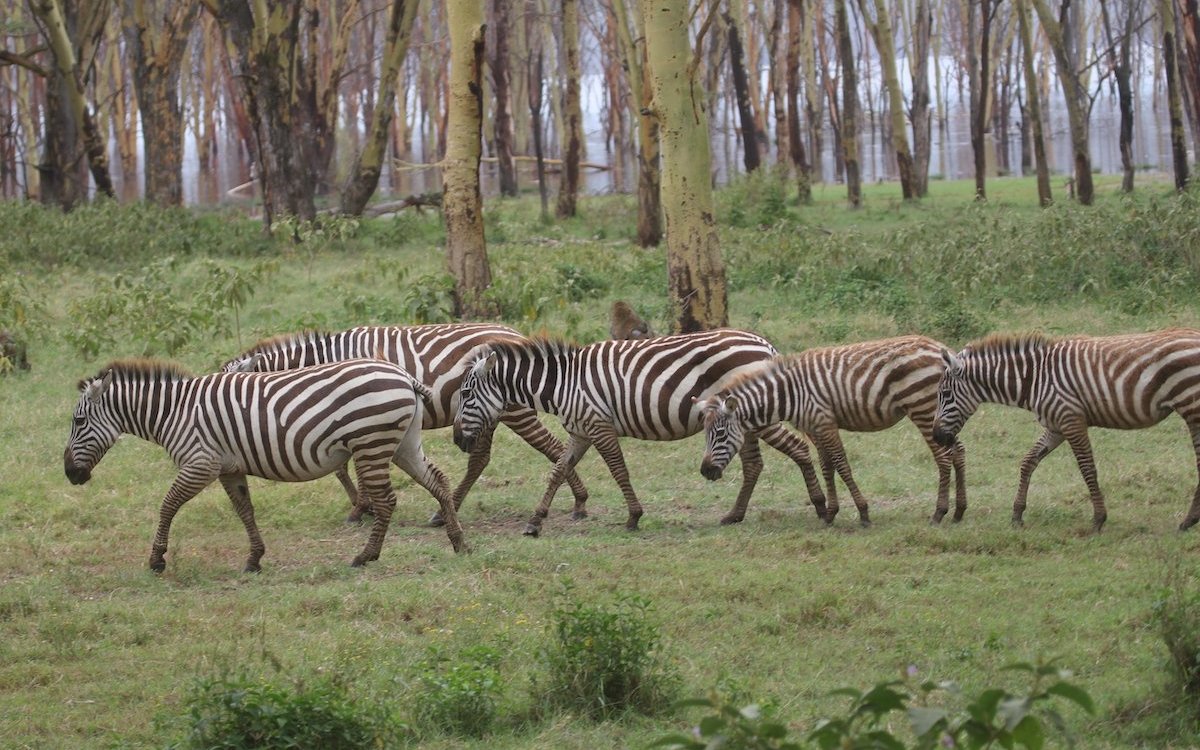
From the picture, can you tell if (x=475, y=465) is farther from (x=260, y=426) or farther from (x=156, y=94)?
(x=156, y=94)

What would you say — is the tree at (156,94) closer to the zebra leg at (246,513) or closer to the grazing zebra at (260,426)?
the grazing zebra at (260,426)

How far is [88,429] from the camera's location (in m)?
8.41

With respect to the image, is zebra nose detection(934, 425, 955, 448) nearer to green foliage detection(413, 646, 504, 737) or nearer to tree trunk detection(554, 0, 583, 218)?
green foliage detection(413, 646, 504, 737)

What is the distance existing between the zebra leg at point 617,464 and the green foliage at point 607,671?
332cm

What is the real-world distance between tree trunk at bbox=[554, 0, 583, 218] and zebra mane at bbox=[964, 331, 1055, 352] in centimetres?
1606

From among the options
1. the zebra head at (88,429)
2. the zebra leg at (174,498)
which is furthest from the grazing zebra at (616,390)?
the zebra head at (88,429)

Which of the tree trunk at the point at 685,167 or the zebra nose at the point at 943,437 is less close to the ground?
the tree trunk at the point at 685,167

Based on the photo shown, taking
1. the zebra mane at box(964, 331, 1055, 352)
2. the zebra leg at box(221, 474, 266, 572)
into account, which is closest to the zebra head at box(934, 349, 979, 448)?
the zebra mane at box(964, 331, 1055, 352)

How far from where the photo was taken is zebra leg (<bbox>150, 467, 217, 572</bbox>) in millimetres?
8039

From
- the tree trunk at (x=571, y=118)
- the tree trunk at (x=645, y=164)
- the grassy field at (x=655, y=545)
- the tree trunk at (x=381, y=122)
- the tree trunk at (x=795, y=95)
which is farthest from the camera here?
the tree trunk at (x=795, y=95)

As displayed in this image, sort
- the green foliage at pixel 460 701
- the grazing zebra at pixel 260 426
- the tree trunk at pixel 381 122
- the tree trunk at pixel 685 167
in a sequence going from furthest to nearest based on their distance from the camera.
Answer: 1. the tree trunk at pixel 381 122
2. the tree trunk at pixel 685 167
3. the grazing zebra at pixel 260 426
4. the green foliage at pixel 460 701

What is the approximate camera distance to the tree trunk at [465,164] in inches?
553

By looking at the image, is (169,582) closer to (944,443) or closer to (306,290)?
(944,443)

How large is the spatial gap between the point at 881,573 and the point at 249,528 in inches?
144
